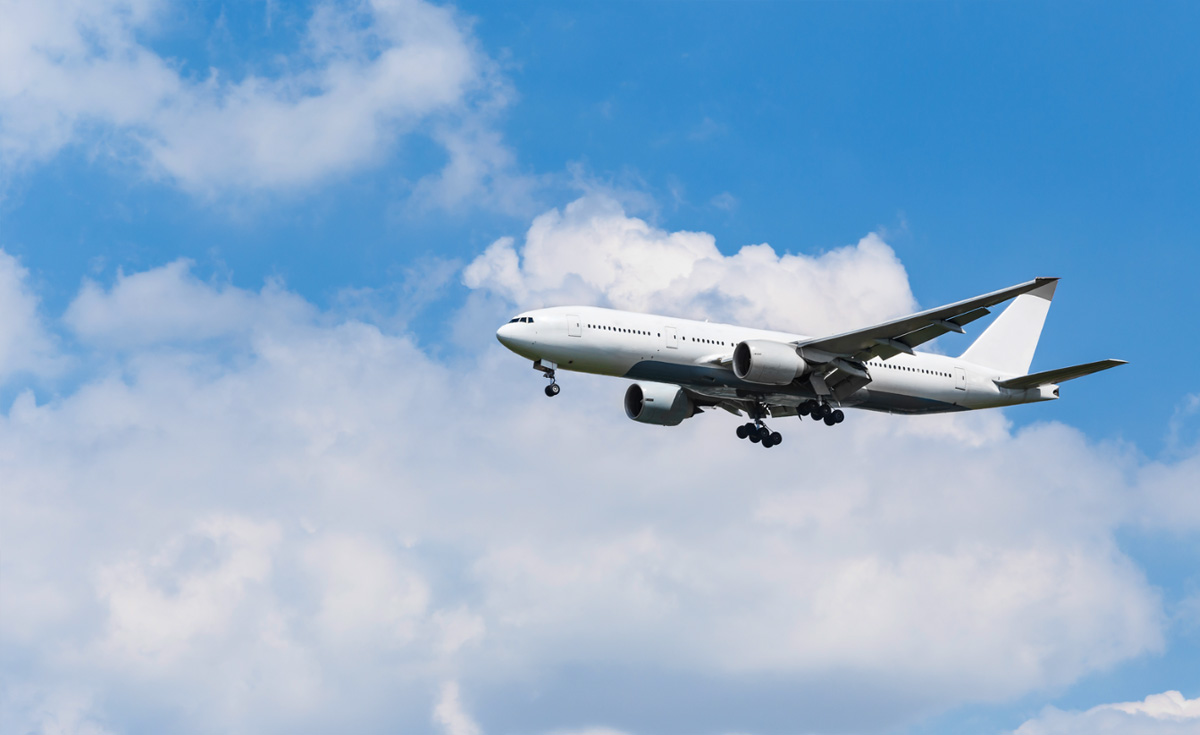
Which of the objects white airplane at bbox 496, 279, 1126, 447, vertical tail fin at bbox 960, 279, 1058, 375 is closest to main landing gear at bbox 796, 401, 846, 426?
white airplane at bbox 496, 279, 1126, 447

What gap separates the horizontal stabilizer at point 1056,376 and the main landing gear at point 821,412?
966 centimetres

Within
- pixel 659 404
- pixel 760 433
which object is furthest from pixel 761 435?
pixel 659 404

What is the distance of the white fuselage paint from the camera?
51.8 meters

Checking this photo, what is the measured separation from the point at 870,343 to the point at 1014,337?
657 inches

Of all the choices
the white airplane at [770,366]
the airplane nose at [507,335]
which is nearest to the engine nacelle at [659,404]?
the white airplane at [770,366]

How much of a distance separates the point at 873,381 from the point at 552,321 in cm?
1599

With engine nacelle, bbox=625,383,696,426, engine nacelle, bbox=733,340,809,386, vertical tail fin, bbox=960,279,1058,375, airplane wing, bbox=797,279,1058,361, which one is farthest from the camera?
vertical tail fin, bbox=960,279,1058,375

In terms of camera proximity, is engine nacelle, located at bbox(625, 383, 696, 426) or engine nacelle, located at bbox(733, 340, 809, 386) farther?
engine nacelle, located at bbox(625, 383, 696, 426)

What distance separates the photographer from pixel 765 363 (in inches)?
2122

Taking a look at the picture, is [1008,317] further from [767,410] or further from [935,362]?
[767,410]

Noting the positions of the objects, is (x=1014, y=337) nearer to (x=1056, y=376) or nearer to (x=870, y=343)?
(x=1056, y=376)

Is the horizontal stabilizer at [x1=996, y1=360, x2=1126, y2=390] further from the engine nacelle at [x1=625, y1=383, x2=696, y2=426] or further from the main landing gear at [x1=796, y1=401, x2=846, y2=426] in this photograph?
the engine nacelle at [x1=625, y1=383, x2=696, y2=426]

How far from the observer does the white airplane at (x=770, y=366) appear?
51938 millimetres

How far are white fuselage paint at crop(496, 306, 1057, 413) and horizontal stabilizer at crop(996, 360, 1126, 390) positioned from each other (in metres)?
2.49
